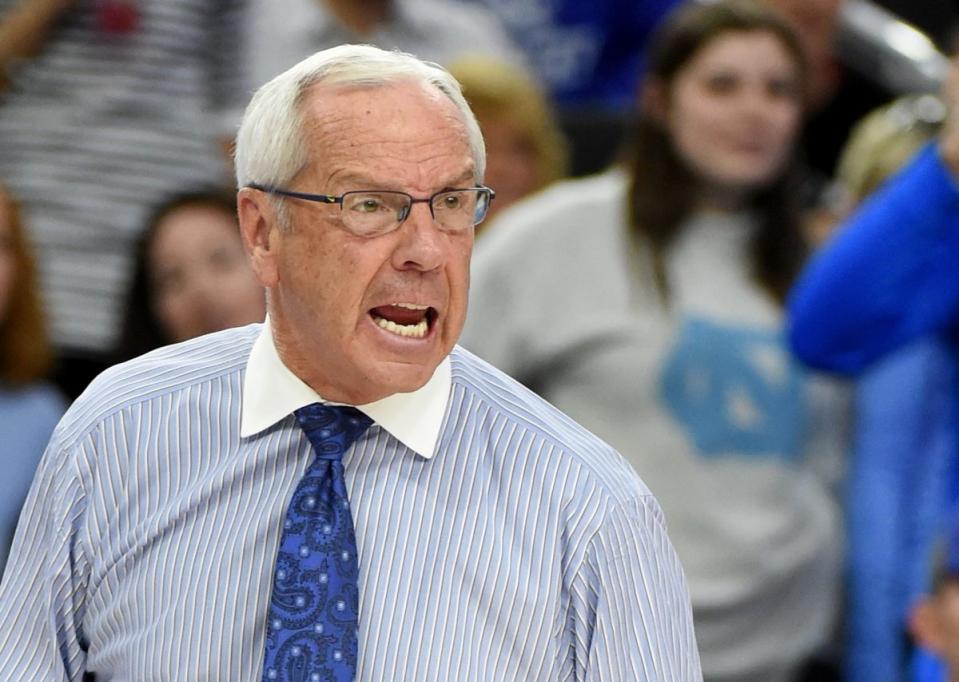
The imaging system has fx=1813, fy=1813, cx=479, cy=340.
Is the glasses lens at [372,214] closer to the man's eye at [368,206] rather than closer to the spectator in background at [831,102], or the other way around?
the man's eye at [368,206]

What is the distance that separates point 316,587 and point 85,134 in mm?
2479

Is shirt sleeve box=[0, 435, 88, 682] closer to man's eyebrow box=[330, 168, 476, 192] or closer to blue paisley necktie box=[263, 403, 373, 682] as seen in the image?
blue paisley necktie box=[263, 403, 373, 682]

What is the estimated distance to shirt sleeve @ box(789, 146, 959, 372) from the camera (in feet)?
10.4

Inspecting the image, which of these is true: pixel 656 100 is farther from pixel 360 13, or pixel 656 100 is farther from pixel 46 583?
pixel 46 583

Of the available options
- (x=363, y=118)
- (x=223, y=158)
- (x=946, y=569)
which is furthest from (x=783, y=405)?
(x=363, y=118)

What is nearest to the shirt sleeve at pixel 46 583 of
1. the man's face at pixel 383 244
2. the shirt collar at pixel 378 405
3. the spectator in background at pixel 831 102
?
the shirt collar at pixel 378 405

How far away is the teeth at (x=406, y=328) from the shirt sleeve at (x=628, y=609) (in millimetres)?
305

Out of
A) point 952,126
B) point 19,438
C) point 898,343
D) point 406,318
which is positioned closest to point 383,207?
point 406,318

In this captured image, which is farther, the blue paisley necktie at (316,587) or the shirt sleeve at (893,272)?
the shirt sleeve at (893,272)

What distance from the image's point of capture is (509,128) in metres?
4.39

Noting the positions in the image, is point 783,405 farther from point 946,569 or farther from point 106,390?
point 106,390

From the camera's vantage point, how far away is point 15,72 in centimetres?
433

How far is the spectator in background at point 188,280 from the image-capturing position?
4.06 meters

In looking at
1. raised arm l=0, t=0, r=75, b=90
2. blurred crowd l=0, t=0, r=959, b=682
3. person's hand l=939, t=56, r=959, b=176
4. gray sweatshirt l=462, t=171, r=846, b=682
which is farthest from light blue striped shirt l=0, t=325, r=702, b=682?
raised arm l=0, t=0, r=75, b=90
